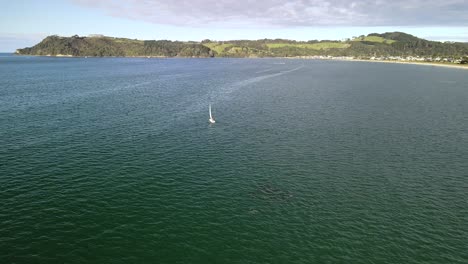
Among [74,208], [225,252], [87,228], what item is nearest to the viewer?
[225,252]

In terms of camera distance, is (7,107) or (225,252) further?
(7,107)

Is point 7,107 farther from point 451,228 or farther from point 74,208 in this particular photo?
point 451,228

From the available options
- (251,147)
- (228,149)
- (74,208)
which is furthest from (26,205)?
(251,147)

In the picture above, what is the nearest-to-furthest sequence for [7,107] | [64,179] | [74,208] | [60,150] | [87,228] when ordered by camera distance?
[87,228]
[74,208]
[64,179]
[60,150]
[7,107]

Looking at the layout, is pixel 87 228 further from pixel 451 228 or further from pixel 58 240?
pixel 451 228

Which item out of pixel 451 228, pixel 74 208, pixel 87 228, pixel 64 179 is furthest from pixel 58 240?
pixel 451 228

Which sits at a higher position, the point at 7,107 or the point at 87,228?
the point at 7,107
